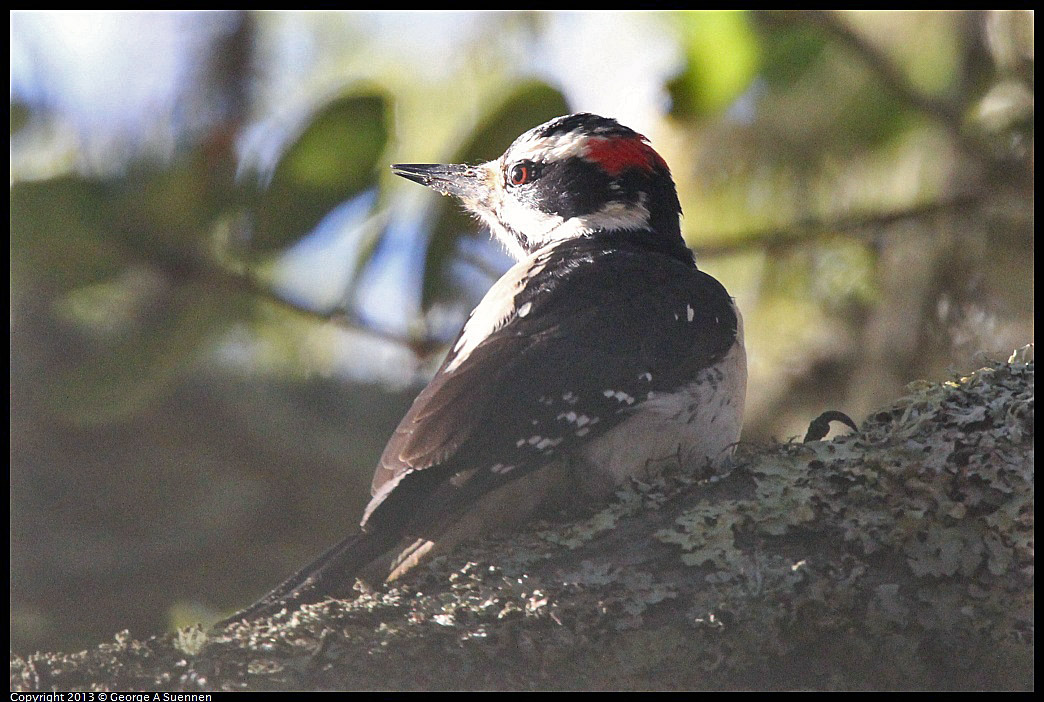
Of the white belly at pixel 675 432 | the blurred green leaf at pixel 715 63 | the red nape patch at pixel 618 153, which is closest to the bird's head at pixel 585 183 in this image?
the red nape patch at pixel 618 153

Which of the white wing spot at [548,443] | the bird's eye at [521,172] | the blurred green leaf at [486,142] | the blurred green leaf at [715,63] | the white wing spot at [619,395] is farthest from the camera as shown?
the blurred green leaf at [715,63]

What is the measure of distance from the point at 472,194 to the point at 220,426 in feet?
7.87

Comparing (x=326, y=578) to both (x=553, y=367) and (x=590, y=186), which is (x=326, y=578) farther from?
(x=590, y=186)

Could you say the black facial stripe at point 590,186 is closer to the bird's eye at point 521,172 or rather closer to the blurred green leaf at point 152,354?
the bird's eye at point 521,172

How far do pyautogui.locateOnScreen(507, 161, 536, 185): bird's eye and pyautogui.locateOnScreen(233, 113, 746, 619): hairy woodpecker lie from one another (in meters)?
0.45

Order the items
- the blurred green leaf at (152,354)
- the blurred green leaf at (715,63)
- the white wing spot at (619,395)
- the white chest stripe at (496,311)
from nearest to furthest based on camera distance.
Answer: the white wing spot at (619,395)
the white chest stripe at (496,311)
the blurred green leaf at (152,354)
the blurred green leaf at (715,63)

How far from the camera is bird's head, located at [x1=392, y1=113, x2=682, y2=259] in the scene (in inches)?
137

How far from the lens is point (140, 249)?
367 centimetres

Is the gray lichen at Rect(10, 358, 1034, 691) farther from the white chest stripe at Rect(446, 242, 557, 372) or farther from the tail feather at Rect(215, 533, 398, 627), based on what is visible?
the white chest stripe at Rect(446, 242, 557, 372)

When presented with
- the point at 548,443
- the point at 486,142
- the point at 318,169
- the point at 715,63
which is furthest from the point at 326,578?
the point at 715,63

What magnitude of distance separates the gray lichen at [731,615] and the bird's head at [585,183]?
64.0 inches

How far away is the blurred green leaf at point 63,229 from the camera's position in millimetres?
3477

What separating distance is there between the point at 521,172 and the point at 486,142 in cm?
47
